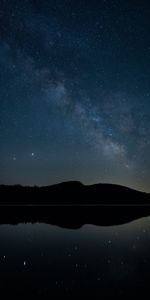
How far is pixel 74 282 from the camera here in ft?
46.7

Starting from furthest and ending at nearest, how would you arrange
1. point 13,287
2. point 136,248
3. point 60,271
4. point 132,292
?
point 136,248 → point 60,271 → point 13,287 → point 132,292

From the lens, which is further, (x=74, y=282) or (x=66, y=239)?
(x=66, y=239)

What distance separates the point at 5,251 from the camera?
23.0 metres

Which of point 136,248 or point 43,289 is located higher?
point 136,248

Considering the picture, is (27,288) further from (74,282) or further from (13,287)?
(74,282)

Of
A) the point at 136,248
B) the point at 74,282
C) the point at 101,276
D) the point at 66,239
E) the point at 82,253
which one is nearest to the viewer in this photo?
the point at 74,282

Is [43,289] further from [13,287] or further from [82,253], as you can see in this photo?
[82,253]

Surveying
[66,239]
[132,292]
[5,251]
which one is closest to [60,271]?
[132,292]

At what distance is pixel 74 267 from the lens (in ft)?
58.1

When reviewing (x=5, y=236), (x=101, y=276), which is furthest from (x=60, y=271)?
(x=5, y=236)

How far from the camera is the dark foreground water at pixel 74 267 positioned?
12.7m

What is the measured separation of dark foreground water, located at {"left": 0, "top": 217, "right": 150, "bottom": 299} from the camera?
1274cm

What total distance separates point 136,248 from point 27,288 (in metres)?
12.1

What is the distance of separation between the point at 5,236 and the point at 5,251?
8381 mm
